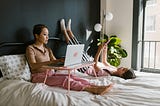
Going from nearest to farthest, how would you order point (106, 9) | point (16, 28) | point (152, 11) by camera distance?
1. point (16, 28)
2. point (152, 11)
3. point (106, 9)

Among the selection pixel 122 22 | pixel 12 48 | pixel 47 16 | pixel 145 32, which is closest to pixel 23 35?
pixel 12 48

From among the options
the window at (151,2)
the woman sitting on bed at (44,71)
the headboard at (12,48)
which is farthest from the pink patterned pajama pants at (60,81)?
the window at (151,2)

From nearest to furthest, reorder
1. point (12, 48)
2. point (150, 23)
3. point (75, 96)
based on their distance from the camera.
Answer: point (75, 96)
point (12, 48)
point (150, 23)

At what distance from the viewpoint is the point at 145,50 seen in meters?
4.00

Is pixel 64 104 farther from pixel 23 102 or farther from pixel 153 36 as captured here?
pixel 153 36

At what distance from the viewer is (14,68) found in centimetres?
212

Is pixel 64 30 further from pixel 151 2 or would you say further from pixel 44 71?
pixel 151 2

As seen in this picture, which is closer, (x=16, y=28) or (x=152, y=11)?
(x=16, y=28)

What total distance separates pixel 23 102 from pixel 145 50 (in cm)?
308

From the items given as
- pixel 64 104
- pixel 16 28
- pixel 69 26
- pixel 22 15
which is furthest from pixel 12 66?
pixel 69 26

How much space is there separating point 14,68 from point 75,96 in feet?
2.96

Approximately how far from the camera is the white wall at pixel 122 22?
12.6 feet

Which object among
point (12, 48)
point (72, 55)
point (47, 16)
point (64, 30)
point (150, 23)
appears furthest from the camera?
point (150, 23)

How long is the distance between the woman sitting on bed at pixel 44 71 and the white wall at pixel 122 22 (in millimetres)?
1926
